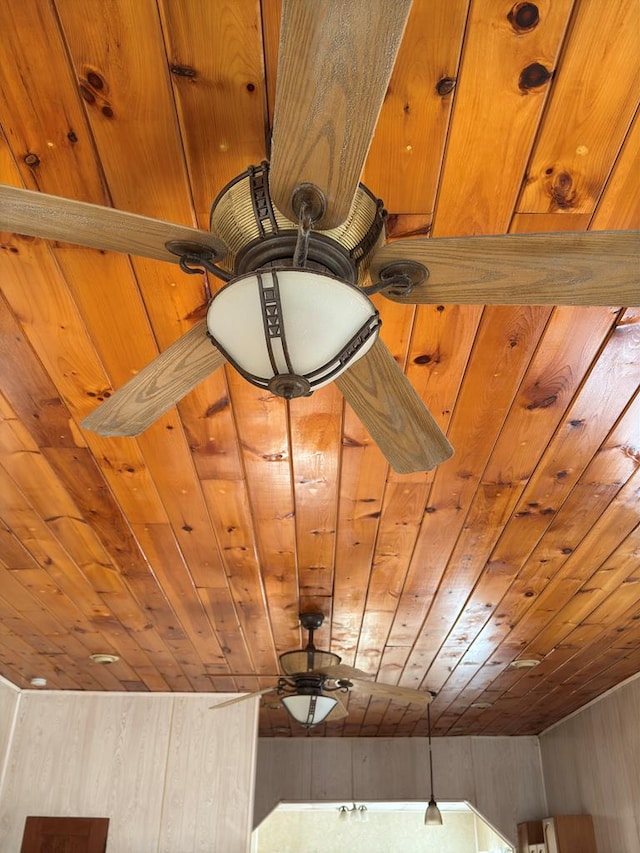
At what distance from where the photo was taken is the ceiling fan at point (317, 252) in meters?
0.83

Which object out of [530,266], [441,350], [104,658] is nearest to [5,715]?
[104,658]

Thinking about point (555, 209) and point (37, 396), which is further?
point (37, 396)

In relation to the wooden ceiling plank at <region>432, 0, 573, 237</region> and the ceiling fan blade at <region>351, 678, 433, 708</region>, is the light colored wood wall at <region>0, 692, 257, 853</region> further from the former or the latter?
the wooden ceiling plank at <region>432, 0, 573, 237</region>

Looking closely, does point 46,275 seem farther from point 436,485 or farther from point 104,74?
point 436,485

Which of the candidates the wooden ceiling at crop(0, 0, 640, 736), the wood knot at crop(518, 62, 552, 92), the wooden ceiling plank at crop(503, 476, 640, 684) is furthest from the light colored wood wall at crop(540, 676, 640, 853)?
the wood knot at crop(518, 62, 552, 92)

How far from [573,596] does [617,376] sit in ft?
5.54

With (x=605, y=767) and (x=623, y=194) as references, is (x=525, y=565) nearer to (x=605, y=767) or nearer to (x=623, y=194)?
(x=623, y=194)

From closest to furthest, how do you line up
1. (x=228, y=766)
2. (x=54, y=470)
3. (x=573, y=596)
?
(x=54, y=470) < (x=573, y=596) < (x=228, y=766)

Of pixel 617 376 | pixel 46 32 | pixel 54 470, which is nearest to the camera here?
pixel 46 32

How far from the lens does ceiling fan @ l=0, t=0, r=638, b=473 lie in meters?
0.83

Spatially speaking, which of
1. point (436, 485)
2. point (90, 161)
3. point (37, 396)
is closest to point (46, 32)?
point (90, 161)

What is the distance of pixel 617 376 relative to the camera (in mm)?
1771

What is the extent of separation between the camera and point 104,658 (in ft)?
13.8

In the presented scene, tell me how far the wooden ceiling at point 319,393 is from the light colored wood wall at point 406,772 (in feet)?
8.76
